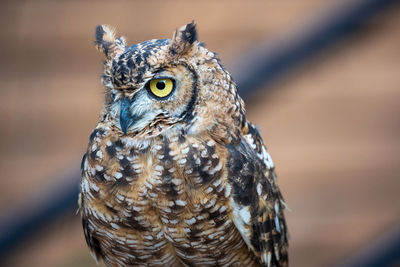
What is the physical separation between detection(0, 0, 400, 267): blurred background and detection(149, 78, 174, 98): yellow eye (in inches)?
101

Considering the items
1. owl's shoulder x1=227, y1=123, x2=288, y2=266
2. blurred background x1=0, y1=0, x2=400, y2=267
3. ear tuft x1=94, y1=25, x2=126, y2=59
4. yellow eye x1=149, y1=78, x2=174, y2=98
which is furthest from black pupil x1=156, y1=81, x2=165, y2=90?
blurred background x1=0, y1=0, x2=400, y2=267

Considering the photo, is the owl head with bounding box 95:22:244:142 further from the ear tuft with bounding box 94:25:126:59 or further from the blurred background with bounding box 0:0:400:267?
the blurred background with bounding box 0:0:400:267

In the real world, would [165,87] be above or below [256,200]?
above

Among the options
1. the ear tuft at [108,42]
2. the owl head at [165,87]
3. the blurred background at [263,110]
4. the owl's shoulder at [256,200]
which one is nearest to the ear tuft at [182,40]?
the owl head at [165,87]

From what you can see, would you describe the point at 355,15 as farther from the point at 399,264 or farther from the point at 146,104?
the point at 146,104

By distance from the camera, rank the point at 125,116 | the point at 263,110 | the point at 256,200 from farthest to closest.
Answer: the point at 263,110 → the point at 256,200 → the point at 125,116

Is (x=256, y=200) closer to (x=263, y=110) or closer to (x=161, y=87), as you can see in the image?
(x=161, y=87)

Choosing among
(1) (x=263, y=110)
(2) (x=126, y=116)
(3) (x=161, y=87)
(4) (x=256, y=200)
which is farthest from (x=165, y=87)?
(1) (x=263, y=110)

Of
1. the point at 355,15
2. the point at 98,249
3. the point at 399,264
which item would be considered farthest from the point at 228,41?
the point at 98,249

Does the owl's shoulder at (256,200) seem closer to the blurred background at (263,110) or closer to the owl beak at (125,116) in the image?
the owl beak at (125,116)

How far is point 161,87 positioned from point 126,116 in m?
0.13

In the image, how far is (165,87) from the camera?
1.40 metres

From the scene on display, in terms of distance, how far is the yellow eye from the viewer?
1.38m

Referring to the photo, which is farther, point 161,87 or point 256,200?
point 256,200
